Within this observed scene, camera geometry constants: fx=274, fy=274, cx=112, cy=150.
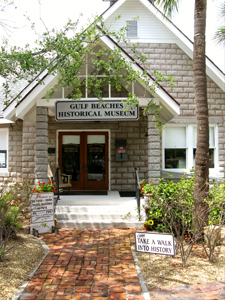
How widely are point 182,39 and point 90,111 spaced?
5.16 m

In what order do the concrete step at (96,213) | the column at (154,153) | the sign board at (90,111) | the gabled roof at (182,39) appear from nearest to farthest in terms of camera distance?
the concrete step at (96,213) → the sign board at (90,111) → the column at (154,153) → the gabled roof at (182,39)

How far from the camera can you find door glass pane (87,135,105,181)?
1077 cm

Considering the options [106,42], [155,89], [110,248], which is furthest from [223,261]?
[106,42]

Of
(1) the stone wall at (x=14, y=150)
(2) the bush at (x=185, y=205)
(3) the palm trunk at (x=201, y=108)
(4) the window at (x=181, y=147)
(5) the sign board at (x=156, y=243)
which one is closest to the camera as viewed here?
(5) the sign board at (x=156, y=243)

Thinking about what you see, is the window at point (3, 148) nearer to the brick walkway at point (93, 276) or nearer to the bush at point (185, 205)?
the brick walkway at point (93, 276)

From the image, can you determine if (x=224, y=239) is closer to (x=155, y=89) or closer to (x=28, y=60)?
(x=155, y=89)

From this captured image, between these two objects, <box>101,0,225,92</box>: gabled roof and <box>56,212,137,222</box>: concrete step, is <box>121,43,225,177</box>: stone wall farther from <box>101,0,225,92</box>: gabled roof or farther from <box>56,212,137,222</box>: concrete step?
<box>56,212,137,222</box>: concrete step

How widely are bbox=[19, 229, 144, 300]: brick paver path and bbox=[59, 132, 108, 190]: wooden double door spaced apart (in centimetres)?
429

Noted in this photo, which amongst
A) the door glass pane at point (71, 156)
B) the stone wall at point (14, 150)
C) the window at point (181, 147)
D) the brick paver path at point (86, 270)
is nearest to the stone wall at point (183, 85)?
the window at point (181, 147)

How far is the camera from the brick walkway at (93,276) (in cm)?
367

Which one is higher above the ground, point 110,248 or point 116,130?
point 116,130

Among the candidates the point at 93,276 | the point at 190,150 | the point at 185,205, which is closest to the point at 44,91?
the point at 185,205

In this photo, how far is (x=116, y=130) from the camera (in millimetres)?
10617

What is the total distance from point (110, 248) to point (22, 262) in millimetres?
1751
